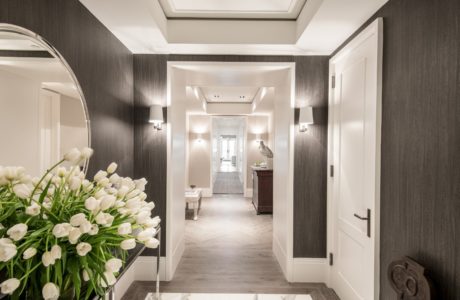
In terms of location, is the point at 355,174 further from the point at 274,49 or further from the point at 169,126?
the point at 169,126

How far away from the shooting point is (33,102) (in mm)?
1527

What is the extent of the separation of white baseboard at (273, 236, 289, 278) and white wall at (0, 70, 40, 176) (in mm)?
2629

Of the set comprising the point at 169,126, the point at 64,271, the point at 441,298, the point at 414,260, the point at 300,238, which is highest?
the point at 169,126

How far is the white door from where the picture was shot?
208 centimetres

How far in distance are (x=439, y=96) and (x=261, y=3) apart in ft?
5.52

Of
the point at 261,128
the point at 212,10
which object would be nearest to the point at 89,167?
the point at 212,10

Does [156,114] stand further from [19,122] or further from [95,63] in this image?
[19,122]

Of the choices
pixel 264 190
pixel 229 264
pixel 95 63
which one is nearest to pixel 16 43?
pixel 95 63

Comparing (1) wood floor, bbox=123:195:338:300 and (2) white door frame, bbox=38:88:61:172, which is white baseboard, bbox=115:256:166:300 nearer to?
(1) wood floor, bbox=123:195:338:300

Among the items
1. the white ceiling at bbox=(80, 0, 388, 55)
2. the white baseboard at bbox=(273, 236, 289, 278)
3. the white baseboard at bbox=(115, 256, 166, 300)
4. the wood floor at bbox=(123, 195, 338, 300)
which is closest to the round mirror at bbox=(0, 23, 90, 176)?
the white ceiling at bbox=(80, 0, 388, 55)

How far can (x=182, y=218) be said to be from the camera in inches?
150

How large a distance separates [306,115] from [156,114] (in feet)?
5.18

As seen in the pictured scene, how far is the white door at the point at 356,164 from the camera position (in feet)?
6.82

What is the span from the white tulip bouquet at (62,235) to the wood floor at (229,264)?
2.16m
